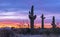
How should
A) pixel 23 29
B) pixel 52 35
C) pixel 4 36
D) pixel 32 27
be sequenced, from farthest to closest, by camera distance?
pixel 32 27, pixel 23 29, pixel 52 35, pixel 4 36

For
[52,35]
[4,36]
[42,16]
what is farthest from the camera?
[42,16]

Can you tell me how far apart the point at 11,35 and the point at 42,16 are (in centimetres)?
1442

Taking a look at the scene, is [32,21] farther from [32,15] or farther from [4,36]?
[4,36]

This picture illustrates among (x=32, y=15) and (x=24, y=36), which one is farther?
(x=32, y=15)

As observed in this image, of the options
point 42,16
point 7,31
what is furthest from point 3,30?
point 42,16

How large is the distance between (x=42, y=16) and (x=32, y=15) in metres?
4.73

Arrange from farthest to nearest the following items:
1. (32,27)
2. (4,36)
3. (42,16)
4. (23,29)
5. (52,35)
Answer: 1. (42,16)
2. (32,27)
3. (23,29)
4. (52,35)
5. (4,36)

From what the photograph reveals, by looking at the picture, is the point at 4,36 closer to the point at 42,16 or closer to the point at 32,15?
the point at 32,15

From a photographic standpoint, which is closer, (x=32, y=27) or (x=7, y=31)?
(x=7, y=31)

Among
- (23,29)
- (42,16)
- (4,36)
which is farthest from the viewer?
(42,16)

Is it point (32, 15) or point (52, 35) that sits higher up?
point (32, 15)

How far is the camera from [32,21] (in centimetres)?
2970

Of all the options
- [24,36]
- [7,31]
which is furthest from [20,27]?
[7,31]

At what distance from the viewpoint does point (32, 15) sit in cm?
2769
